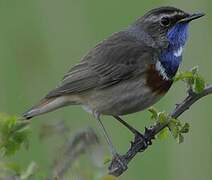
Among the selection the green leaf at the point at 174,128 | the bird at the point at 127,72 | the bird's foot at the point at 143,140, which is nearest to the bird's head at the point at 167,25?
the bird at the point at 127,72

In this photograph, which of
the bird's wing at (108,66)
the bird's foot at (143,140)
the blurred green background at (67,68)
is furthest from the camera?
the bird's wing at (108,66)

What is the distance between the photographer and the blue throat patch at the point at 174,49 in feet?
15.3

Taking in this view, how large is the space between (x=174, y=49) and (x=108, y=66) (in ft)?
1.72

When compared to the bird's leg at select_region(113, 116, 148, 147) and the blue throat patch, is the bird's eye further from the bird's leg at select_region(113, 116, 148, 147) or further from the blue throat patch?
the bird's leg at select_region(113, 116, 148, 147)

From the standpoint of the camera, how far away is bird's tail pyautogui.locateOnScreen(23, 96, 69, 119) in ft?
14.4

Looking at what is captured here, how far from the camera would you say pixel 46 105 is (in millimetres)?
4500

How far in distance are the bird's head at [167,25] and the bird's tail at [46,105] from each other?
2.99 feet

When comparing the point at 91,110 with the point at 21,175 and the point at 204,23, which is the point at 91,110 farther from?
the point at 21,175

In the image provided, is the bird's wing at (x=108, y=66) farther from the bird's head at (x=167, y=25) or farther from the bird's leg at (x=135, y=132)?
the bird's leg at (x=135, y=132)

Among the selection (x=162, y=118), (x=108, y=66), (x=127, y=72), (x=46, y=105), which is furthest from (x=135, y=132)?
(x=162, y=118)

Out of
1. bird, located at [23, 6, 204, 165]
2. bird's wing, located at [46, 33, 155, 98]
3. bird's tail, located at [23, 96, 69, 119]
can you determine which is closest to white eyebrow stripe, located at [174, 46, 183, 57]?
bird, located at [23, 6, 204, 165]

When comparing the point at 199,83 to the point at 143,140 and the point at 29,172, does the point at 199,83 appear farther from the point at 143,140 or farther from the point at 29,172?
the point at 143,140

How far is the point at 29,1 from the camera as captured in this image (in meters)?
7.68

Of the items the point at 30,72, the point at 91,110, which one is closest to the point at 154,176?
the point at 91,110
